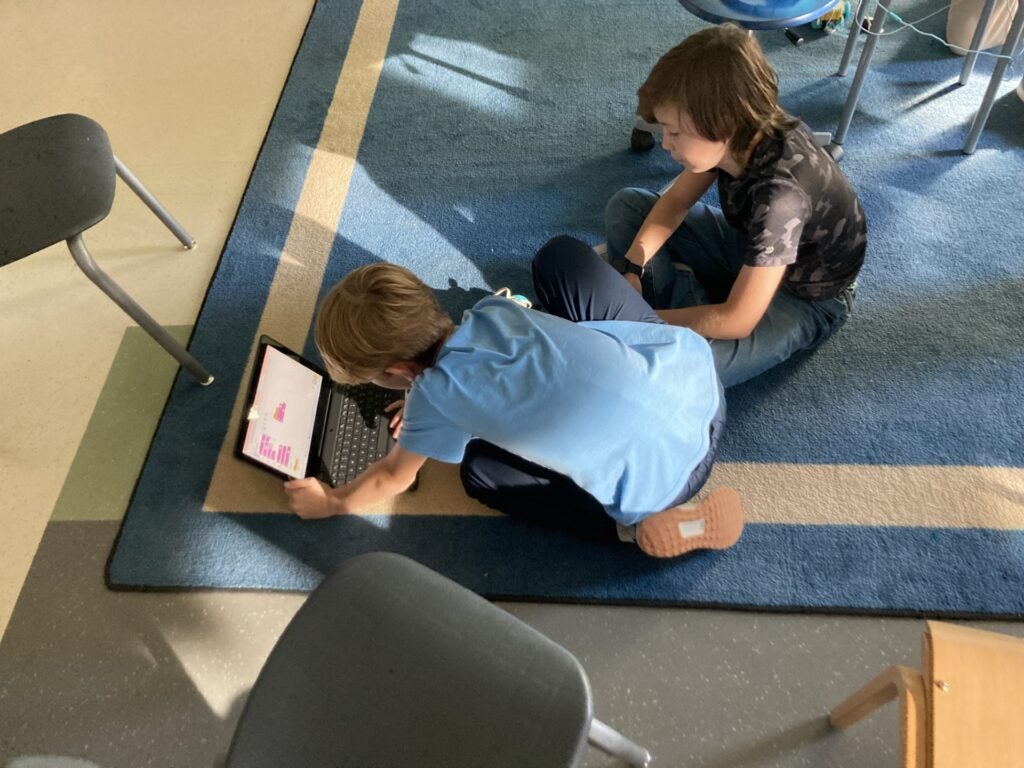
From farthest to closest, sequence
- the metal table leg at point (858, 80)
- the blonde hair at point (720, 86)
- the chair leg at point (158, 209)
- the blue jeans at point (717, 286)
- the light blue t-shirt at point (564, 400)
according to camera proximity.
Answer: the metal table leg at point (858, 80), the chair leg at point (158, 209), the blue jeans at point (717, 286), the blonde hair at point (720, 86), the light blue t-shirt at point (564, 400)

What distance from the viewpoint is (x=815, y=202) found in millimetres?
1056

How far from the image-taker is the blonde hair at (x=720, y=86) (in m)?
0.96

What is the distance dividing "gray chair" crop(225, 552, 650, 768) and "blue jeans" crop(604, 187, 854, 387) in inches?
26.8

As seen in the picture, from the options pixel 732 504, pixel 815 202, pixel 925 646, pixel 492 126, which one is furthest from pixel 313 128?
pixel 925 646

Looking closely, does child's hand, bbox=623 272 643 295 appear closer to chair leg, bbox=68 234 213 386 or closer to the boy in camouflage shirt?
the boy in camouflage shirt

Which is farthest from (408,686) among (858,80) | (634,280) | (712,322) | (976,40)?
(976,40)

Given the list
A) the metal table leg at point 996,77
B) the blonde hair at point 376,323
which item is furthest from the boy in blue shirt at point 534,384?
the metal table leg at point 996,77

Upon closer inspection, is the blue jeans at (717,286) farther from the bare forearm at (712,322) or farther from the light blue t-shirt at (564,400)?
the light blue t-shirt at (564,400)

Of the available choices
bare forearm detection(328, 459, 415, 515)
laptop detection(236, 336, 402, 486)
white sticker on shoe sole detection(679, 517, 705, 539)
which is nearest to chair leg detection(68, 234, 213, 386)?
laptop detection(236, 336, 402, 486)

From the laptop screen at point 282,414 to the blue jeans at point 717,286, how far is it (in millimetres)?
637

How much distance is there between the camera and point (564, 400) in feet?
2.73

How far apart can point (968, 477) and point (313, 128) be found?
159cm

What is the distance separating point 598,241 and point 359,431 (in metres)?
0.65

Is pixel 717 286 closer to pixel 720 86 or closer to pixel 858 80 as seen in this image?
pixel 720 86
